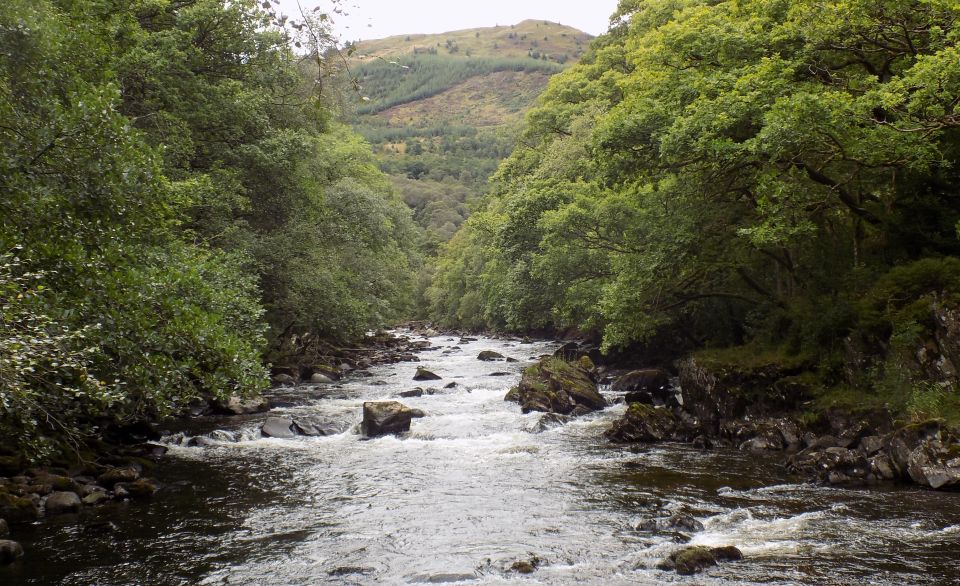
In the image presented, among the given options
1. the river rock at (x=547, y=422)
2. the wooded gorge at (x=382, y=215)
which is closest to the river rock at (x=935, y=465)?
the wooded gorge at (x=382, y=215)

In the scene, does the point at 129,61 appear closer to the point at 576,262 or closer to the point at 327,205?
the point at 327,205

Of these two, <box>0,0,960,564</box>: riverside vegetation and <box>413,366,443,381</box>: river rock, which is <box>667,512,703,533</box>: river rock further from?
<box>413,366,443,381</box>: river rock

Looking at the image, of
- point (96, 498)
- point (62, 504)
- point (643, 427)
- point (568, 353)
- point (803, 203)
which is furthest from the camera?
point (568, 353)

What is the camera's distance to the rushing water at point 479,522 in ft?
33.8

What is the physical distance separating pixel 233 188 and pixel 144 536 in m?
14.5

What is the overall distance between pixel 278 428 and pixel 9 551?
1071 cm

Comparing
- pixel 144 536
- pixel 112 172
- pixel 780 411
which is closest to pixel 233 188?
pixel 112 172

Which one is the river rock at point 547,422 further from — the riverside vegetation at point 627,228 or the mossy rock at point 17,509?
the mossy rock at point 17,509

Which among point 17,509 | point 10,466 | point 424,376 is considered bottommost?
point 424,376

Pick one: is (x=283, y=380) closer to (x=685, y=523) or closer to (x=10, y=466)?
(x=10, y=466)

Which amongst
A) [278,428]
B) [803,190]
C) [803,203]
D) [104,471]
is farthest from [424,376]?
[803,190]

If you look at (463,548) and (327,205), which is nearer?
(463,548)

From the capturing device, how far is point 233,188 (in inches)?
949

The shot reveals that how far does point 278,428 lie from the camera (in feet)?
70.3
